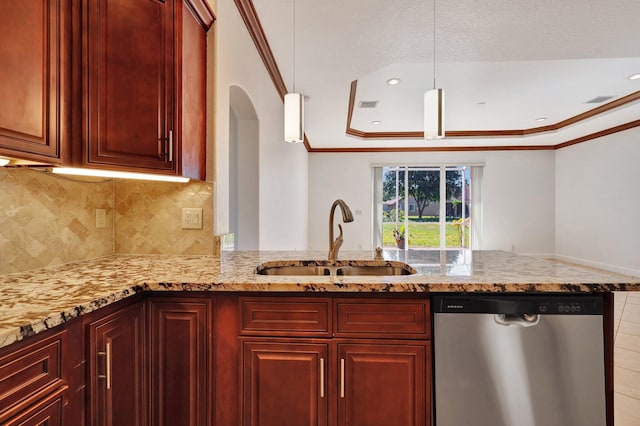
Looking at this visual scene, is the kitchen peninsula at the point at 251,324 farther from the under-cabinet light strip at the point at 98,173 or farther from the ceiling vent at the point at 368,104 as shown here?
the ceiling vent at the point at 368,104

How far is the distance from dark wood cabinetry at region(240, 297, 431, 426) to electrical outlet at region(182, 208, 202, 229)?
82 cm

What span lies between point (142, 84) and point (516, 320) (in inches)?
69.3

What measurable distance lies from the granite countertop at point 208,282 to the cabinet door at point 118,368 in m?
0.09

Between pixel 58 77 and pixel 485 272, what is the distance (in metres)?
1.75

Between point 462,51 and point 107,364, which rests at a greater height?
point 462,51

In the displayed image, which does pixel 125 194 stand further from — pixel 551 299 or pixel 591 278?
pixel 591 278

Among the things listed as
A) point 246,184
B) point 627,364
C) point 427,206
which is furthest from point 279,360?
point 427,206

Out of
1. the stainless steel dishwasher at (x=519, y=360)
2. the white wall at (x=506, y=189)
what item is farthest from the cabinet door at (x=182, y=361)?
the white wall at (x=506, y=189)

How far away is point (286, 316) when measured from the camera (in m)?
1.31

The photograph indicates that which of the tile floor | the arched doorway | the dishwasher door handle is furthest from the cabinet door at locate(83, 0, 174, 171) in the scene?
the tile floor

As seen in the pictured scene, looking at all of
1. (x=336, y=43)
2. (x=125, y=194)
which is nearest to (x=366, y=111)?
(x=336, y=43)

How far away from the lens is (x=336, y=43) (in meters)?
2.80

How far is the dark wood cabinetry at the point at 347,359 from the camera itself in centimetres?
129

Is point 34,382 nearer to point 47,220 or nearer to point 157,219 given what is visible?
point 47,220
